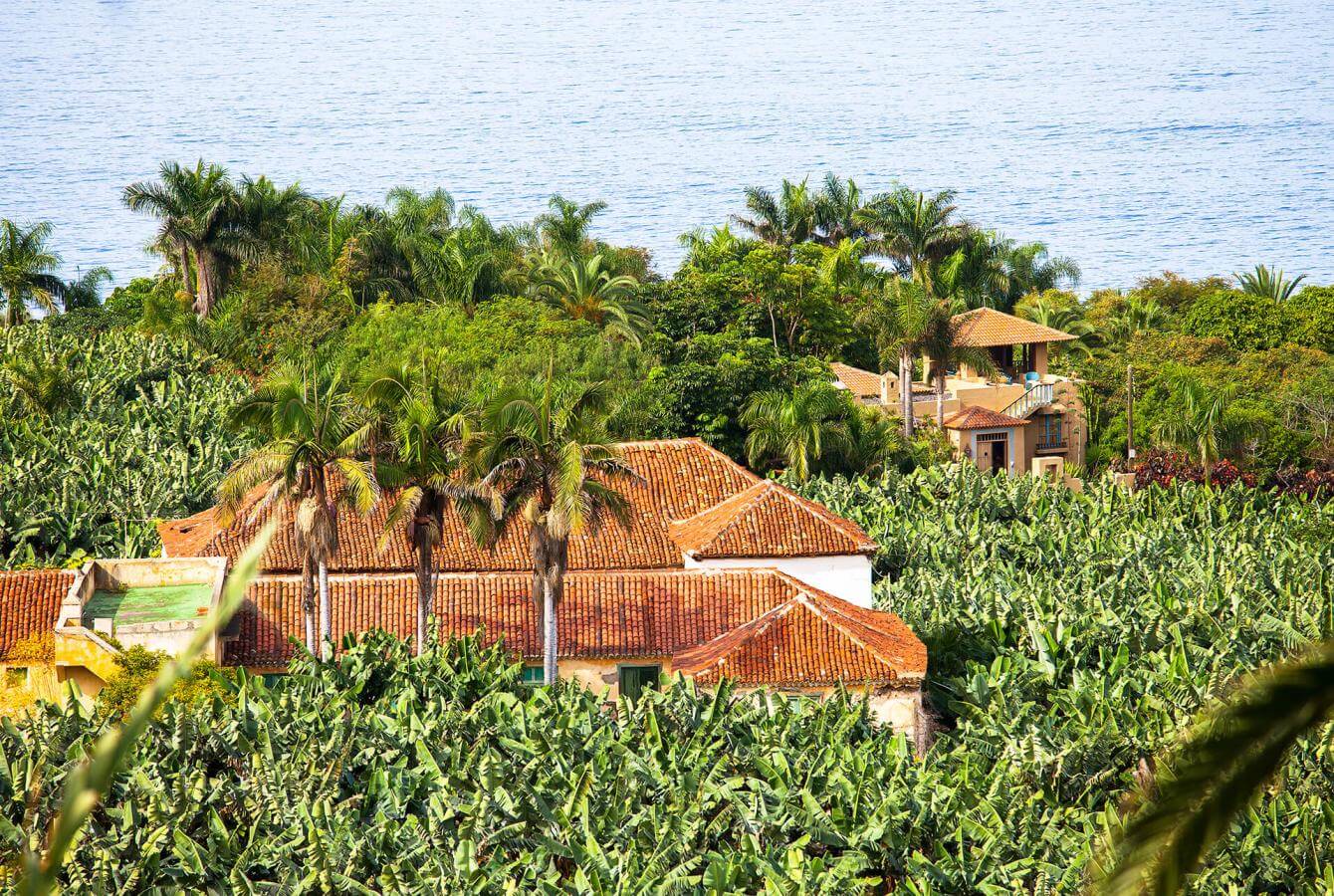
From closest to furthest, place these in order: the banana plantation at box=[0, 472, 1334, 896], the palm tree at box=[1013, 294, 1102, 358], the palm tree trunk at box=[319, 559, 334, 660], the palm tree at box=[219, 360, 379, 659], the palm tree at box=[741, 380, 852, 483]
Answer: the banana plantation at box=[0, 472, 1334, 896] < the palm tree at box=[219, 360, 379, 659] < the palm tree trunk at box=[319, 559, 334, 660] < the palm tree at box=[741, 380, 852, 483] < the palm tree at box=[1013, 294, 1102, 358]

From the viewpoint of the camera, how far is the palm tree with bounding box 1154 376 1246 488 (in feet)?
183

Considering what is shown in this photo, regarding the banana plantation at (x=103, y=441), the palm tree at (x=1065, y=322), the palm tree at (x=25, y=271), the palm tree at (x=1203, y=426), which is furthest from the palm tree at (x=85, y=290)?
the palm tree at (x=1203, y=426)

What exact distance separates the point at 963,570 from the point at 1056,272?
53.0 metres

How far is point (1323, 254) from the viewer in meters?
139

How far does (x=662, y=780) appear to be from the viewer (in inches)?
828

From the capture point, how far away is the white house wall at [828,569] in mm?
31844

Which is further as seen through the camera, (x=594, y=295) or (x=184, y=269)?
(x=184, y=269)

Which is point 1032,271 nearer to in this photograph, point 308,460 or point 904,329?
point 904,329

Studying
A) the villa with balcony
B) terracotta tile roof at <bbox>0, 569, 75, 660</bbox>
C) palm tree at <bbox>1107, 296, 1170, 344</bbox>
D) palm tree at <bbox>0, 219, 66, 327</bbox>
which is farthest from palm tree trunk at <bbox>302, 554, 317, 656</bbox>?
palm tree at <bbox>1107, 296, 1170, 344</bbox>

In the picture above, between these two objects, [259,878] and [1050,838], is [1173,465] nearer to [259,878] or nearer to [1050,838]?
[1050,838]

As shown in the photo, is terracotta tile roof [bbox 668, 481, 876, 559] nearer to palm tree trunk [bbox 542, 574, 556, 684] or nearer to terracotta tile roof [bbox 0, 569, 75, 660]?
palm tree trunk [bbox 542, 574, 556, 684]

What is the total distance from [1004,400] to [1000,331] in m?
5.11

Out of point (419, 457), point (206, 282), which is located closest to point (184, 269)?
point (206, 282)

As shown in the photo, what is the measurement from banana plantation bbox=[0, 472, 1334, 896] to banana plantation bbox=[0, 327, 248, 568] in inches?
525
